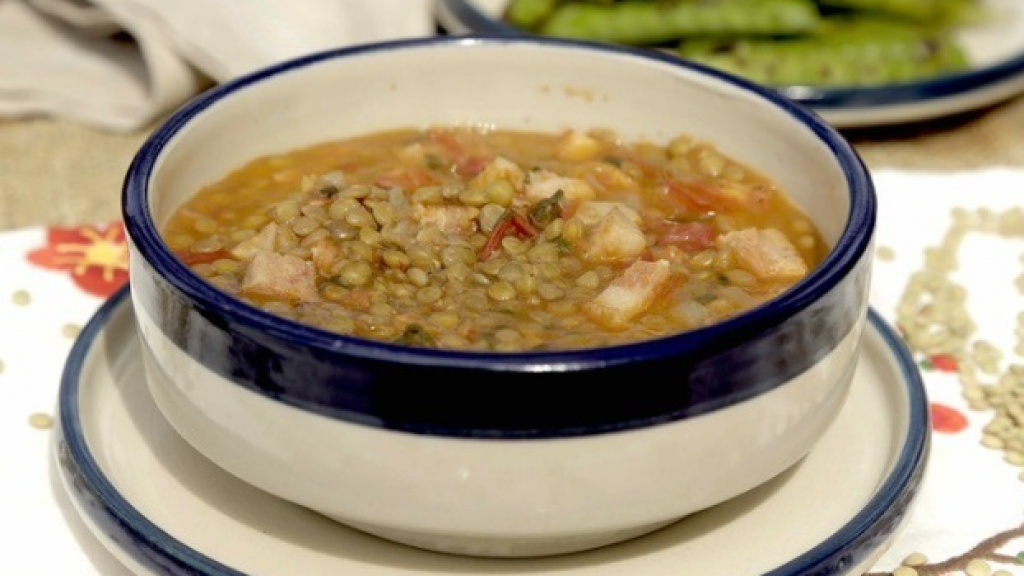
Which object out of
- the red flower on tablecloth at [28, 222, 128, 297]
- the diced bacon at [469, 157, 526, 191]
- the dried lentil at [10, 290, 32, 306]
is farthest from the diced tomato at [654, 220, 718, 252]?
the dried lentil at [10, 290, 32, 306]

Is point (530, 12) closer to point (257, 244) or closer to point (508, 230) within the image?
point (508, 230)

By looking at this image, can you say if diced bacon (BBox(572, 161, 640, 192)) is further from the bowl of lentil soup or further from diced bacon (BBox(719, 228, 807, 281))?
diced bacon (BBox(719, 228, 807, 281))

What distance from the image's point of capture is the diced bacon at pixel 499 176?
113 inches

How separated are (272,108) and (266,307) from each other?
75 centimetres

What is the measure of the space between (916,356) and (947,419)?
29 centimetres

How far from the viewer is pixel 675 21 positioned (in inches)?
182

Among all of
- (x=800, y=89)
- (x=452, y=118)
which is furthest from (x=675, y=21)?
(x=452, y=118)

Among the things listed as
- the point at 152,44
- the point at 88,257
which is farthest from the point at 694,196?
the point at 152,44

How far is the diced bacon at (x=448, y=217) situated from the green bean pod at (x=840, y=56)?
1959mm

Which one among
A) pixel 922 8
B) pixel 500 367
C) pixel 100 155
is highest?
pixel 500 367

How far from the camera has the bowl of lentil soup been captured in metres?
2.03

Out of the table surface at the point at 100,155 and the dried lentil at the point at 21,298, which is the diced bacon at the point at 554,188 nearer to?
the dried lentil at the point at 21,298

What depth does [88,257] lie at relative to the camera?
344 cm

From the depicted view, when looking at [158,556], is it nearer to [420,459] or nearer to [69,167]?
[420,459]
